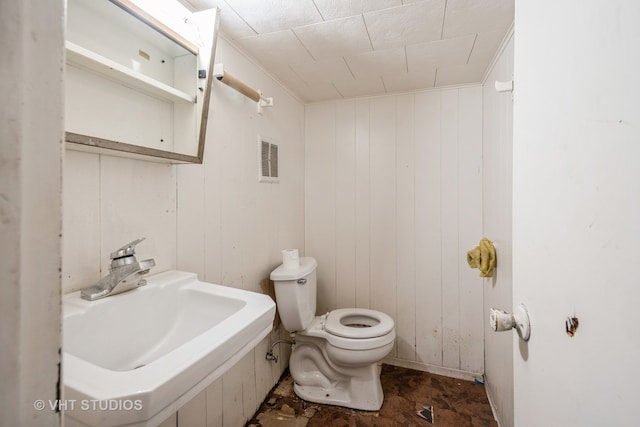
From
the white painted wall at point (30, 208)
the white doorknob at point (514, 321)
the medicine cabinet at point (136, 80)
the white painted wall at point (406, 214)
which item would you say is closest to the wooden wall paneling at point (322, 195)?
the white painted wall at point (406, 214)

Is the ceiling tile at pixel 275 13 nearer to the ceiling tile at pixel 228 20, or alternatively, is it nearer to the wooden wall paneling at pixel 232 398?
the ceiling tile at pixel 228 20

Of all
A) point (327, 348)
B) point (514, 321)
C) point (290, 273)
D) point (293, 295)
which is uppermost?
point (514, 321)

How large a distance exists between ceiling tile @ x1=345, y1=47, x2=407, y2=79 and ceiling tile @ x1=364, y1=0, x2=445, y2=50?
0.08 m

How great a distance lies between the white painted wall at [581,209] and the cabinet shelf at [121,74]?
996 mm

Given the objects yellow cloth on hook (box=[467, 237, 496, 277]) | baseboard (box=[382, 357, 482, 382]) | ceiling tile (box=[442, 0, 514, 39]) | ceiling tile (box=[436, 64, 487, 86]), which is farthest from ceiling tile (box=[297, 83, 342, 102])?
baseboard (box=[382, 357, 482, 382])

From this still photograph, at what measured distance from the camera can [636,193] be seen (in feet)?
0.97

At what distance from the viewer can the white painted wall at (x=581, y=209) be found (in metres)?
0.31

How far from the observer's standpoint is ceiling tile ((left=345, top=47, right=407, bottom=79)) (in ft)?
5.18

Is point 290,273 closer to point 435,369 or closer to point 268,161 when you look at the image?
point 268,161

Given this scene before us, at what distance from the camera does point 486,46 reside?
1479 mm

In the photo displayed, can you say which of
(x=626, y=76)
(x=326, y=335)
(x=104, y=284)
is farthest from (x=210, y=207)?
(x=626, y=76)

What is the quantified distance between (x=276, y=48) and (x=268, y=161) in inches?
24.6

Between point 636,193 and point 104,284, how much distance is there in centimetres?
111

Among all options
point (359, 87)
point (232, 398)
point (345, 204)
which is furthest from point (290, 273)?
point (359, 87)
